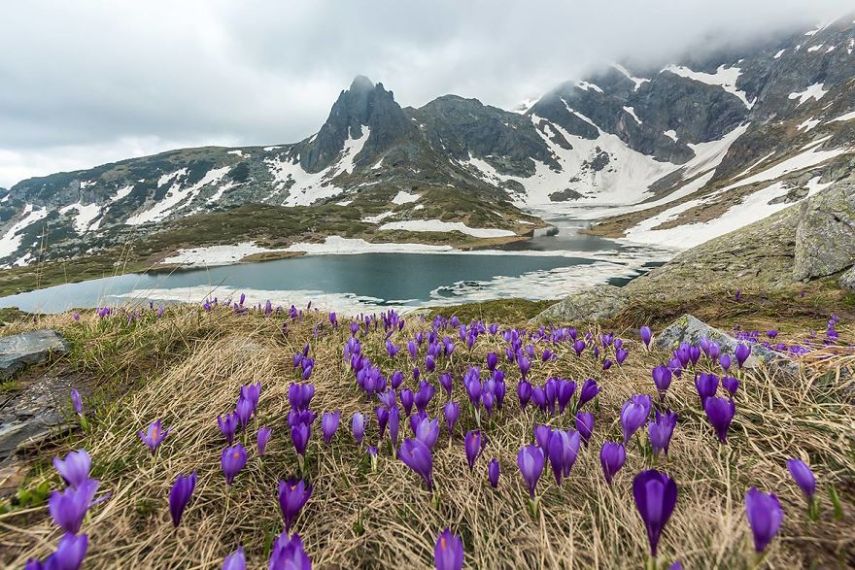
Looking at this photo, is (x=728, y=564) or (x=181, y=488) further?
(x=181, y=488)

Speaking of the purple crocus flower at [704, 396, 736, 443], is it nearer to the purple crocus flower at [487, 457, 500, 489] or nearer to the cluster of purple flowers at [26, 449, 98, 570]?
the purple crocus flower at [487, 457, 500, 489]

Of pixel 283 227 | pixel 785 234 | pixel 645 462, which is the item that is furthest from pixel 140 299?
pixel 283 227

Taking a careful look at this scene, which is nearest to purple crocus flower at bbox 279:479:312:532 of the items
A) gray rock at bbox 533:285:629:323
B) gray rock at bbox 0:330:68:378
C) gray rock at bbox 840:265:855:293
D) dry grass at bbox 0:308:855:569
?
dry grass at bbox 0:308:855:569

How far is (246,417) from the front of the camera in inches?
93.8

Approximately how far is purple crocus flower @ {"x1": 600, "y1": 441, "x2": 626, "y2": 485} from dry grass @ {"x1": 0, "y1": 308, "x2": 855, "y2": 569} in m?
0.12

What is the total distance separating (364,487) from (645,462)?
1518mm

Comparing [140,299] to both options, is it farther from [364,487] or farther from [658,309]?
[658,309]

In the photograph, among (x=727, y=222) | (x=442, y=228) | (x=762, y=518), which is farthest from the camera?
(x=442, y=228)

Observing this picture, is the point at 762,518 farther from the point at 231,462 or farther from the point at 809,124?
the point at 809,124

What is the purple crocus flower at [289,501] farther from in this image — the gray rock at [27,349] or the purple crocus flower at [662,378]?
the gray rock at [27,349]

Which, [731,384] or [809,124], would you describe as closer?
[731,384]

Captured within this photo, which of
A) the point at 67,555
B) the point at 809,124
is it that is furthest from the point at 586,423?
the point at 809,124

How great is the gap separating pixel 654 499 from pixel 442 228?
117m

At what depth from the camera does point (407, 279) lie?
50.6 metres
